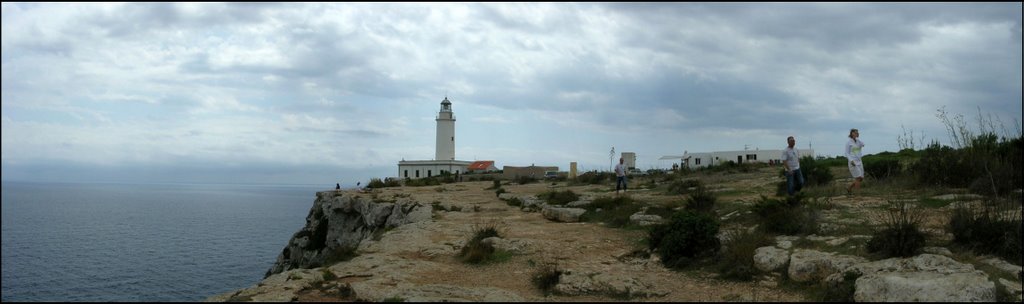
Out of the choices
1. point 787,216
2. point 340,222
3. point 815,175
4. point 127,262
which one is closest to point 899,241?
point 787,216

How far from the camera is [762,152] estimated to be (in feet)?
172

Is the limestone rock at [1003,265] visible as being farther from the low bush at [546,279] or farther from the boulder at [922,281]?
the low bush at [546,279]

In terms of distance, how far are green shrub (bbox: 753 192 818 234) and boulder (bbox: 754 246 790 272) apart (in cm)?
132

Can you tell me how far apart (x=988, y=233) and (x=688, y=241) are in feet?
11.7

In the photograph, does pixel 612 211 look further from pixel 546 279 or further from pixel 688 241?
pixel 546 279

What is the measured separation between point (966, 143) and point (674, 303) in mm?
9015

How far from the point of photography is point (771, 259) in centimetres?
782

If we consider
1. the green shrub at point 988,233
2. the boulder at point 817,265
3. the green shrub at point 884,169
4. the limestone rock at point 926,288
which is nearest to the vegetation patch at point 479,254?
the boulder at point 817,265

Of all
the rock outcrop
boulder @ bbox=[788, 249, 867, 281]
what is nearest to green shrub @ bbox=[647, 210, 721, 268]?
boulder @ bbox=[788, 249, 867, 281]

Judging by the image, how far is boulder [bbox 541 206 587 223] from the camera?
1427cm

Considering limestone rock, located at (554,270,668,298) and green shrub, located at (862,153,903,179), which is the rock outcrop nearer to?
limestone rock, located at (554,270,668,298)

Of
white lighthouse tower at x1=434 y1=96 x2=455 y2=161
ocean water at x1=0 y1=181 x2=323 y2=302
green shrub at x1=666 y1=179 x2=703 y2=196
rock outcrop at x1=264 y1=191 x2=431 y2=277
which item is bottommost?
ocean water at x1=0 y1=181 x2=323 y2=302

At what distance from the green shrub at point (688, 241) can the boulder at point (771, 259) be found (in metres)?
0.80

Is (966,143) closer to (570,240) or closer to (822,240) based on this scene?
(822,240)
